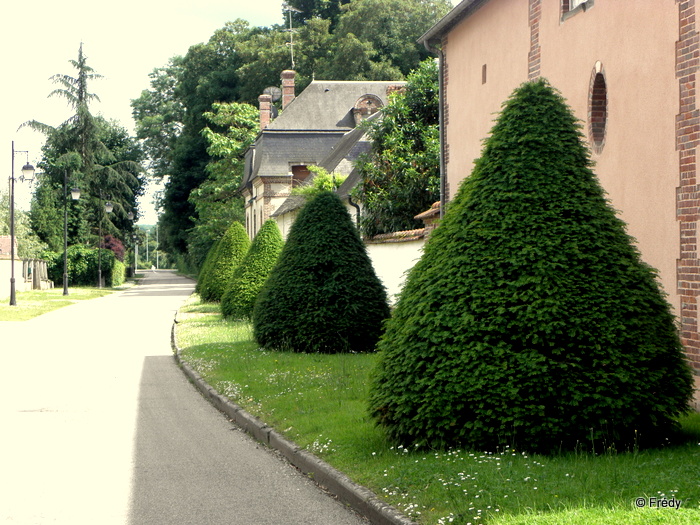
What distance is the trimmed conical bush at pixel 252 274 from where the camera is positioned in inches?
899

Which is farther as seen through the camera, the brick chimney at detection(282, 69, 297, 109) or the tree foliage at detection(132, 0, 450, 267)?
the tree foliage at detection(132, 0, 450, 267)

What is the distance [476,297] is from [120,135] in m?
68.8

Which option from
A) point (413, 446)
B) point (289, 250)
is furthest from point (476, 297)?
point (289, 250)

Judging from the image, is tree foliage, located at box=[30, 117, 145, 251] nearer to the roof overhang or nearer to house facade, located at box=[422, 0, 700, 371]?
the roof overhang

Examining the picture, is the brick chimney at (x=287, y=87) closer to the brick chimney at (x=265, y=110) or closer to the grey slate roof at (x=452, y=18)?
the brick chimney at (x=265, y=110)

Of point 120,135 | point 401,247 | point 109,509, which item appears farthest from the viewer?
point 120,135

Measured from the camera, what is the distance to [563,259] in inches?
263

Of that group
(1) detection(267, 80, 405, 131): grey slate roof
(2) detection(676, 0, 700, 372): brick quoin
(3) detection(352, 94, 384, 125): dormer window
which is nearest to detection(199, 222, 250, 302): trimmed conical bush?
(1) detection(267, 80, 405, 131): grey slate roof

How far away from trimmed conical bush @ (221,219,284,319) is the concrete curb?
38.6ft

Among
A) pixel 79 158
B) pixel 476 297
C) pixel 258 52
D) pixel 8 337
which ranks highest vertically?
pixel 258 52

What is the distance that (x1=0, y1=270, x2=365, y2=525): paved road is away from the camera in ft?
19.7

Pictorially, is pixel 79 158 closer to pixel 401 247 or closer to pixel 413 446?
pixel 401 247

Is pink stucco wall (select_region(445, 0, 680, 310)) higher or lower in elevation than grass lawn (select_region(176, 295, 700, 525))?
higher

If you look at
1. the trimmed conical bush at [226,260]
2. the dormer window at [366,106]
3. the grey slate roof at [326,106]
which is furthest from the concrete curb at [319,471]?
the dormer window at [366,106]
